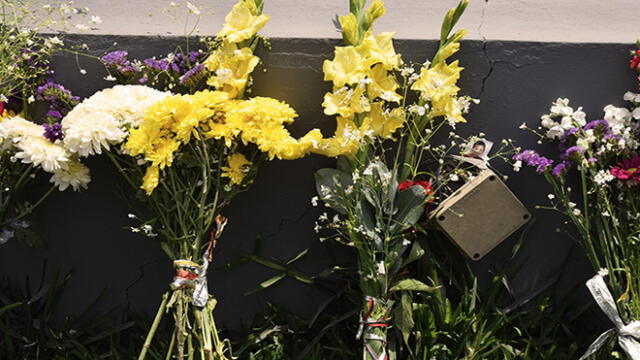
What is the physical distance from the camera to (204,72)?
243cm

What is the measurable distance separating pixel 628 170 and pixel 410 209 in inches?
28.4

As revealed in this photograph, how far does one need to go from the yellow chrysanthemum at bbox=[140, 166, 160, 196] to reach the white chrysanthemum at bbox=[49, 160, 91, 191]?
0.30 meters

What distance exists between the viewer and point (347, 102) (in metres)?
2.30

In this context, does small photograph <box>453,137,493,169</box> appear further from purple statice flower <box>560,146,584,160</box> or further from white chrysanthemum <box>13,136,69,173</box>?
white chrysanthemum <box>13,136,69,173</box>

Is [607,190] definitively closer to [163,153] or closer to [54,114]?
[163,153]

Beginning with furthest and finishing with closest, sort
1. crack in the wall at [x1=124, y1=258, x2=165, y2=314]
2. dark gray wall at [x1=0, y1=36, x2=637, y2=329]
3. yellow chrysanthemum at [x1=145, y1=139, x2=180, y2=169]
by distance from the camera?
crack in the wall at [x1=124, y1=258, x2=165, y2=314] → dark gray wall at [x1=0, y1=36, x2=637, y2=329] → yellow chrysanthemum at [x1=145, y1=139, x2=180, y2=169]

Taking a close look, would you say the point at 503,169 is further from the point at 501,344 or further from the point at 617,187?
the point at 501,344

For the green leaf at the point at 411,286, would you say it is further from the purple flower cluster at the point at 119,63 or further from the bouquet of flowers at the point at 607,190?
the purple flower cluster at the point at 119,63

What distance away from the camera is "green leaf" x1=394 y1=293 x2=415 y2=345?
2.33 meters

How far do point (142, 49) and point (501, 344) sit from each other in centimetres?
169

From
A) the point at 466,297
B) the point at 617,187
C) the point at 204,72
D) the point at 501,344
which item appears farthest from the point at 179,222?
the point at 617,187

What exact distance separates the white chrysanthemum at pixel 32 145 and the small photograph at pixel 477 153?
53.2 inches

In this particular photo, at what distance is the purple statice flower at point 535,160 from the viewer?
2.37 m

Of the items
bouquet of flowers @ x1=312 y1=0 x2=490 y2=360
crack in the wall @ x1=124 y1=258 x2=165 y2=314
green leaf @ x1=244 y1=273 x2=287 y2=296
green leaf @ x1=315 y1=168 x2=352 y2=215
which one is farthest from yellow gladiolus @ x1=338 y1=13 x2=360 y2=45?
crack in the wall @ x1=124 y1=258 x2=165 y2=314
